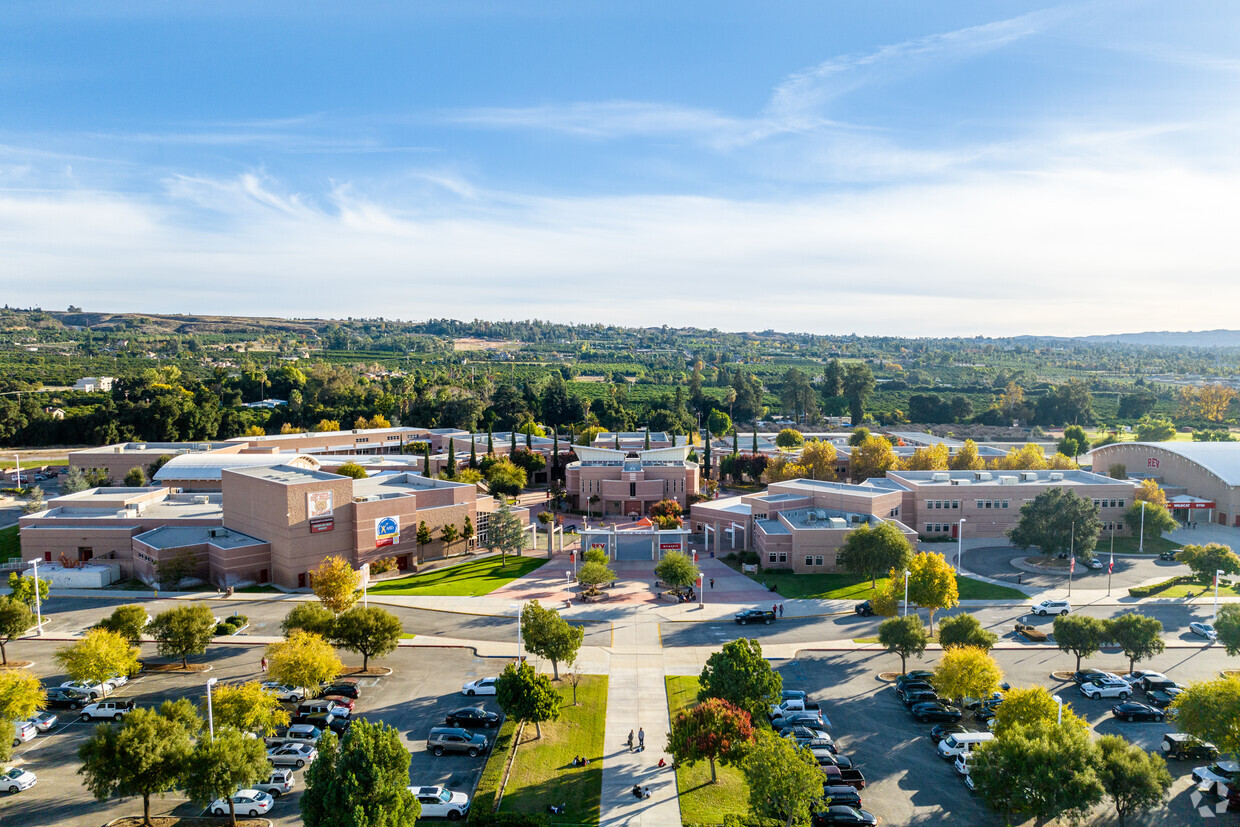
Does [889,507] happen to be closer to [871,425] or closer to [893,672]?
[893,672]

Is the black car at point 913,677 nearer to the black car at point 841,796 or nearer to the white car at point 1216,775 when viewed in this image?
the white car at point 1216,775

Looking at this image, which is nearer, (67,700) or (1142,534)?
(67,700)

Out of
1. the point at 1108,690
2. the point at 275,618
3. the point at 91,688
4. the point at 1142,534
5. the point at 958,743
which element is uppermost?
the point at 1142,534

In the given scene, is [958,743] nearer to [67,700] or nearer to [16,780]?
[16,780]

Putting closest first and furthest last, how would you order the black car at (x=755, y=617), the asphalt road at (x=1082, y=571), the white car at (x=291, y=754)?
the white car at (x=291, y=754)
the black car at (x=755, y=617)
the asphalt road at (x=1082, y=571)

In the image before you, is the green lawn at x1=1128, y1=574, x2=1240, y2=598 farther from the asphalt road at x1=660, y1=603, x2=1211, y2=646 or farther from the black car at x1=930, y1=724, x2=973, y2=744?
the black car at x1=930, y1=724, x2=973, y2=744

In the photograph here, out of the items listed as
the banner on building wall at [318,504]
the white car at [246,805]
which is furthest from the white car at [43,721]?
the banner on building wall at [318,504]

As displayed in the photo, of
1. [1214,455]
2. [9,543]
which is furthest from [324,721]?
[1214,455]
